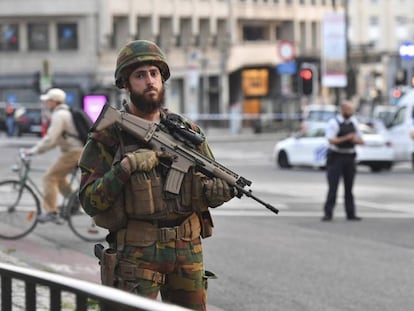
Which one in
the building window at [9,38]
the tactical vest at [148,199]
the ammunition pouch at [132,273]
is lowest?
the ammunition pouch at [132,273]

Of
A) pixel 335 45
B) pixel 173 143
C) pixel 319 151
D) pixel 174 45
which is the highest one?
pixel 174 45

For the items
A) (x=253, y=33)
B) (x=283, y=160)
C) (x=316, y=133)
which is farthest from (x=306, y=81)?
(x=253, y=33)

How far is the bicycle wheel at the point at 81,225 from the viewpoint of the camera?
1215 centimetres

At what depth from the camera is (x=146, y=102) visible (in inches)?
194

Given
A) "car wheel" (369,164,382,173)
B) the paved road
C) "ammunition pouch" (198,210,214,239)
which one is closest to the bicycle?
the paved road

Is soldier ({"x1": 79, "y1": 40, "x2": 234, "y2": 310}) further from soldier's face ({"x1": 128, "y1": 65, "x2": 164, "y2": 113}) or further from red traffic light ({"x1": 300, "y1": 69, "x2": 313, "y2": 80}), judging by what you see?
red traffic light ({"x1": 300, "y1": 69, "x2": 313, "y2": 80})

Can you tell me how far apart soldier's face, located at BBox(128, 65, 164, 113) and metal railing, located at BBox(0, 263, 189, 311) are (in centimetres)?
106

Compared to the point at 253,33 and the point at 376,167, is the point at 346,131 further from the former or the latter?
the point at 253,33

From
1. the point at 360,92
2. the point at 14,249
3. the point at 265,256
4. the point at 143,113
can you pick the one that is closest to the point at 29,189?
the point at 14,249

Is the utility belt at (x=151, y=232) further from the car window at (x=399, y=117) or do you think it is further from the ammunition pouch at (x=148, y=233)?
the car window at (x=399, y=117)

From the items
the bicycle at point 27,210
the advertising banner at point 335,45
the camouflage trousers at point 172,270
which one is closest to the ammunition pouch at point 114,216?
the camouflage trousers at point 172,270

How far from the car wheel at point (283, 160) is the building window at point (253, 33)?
42169 millimetres

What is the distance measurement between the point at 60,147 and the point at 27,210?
0.83m

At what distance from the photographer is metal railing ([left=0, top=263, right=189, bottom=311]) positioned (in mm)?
3230
